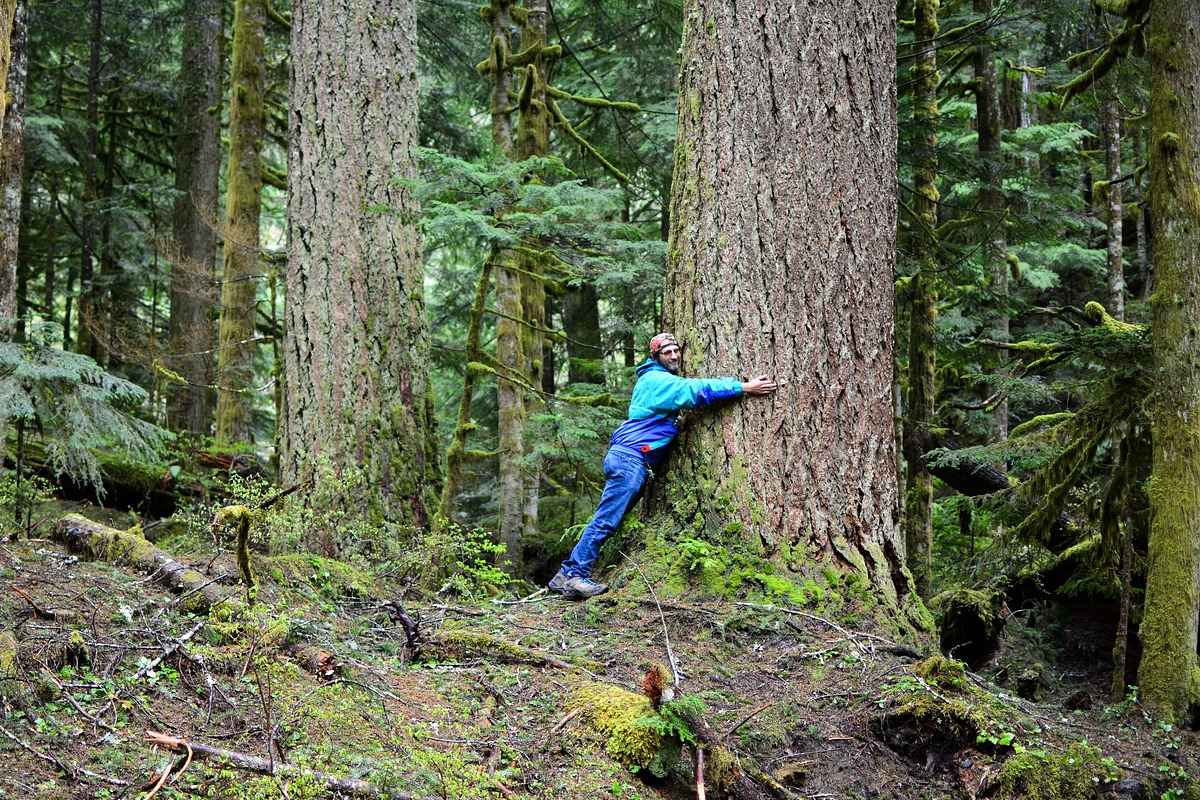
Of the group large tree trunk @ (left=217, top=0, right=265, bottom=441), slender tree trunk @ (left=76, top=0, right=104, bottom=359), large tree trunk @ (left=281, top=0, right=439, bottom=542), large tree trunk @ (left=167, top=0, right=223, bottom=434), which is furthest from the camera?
slender tree trunk @ (left=76, top=0, right=104, bottom=359)

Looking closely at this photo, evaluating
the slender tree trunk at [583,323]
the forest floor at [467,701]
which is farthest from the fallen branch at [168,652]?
the slender tree trunk at [583,323]

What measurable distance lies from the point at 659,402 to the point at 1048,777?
282cm

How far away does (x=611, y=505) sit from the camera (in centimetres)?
632

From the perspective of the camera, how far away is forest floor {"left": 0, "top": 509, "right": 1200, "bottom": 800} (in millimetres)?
3357

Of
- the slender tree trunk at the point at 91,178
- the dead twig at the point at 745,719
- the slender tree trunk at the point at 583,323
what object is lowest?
the dead twig at the point at 745,719

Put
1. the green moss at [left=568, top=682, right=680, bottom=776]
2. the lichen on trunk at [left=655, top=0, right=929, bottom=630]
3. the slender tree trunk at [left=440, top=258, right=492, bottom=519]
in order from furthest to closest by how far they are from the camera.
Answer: the slender tree trunk at [left=440, top=258, right=492, bottom=519], the lichen on trunk at [left=655, top=0, right=929, bottom=630], the green moss at [left=568, top=682, right=680, bottom=776]

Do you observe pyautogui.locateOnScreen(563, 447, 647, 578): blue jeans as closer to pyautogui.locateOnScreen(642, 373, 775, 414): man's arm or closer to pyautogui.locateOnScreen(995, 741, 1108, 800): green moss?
pyautogui.locateOnScreen(642, 373, 775, 414): man's arm

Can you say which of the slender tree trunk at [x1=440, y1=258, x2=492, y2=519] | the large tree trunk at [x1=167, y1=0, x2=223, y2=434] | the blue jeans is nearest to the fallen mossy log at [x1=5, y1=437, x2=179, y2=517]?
the large tree trunk at [x1=167, y1=0, x2=223, y2=434]

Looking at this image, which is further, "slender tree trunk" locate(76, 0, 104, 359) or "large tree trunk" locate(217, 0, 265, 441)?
"slender tree trunk" locate(76, 0, 104, 359)

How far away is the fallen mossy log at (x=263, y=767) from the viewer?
3.25 meters

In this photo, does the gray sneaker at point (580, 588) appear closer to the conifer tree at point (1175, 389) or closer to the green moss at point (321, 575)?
the green moss at point (321, 575)

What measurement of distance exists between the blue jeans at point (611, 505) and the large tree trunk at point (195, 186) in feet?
30.7

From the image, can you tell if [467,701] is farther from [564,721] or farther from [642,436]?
[642,436]

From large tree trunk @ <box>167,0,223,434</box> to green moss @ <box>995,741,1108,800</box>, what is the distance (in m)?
12.3
